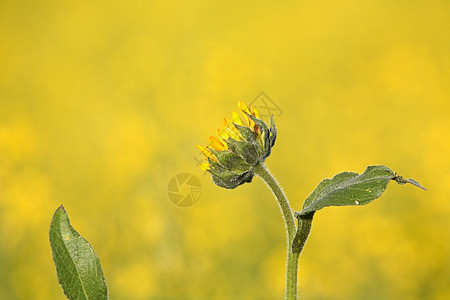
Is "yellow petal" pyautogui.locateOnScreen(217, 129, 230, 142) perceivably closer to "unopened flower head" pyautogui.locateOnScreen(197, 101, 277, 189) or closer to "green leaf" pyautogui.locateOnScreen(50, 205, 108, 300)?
"unopened flower head" pyautogui.locateOnScreen(197, 101, 277, 189)

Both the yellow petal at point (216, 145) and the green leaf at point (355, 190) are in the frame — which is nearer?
the green leaf at point (355, 190)

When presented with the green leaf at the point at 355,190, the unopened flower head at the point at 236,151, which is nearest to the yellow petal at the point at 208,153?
the unopened flower head at the point at 236,151

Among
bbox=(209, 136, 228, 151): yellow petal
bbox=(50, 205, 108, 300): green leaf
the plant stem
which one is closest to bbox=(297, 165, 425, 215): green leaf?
the plant stem

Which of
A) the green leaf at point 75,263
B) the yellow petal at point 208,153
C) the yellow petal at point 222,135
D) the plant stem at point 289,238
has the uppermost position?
the yellow petal at point 222,135

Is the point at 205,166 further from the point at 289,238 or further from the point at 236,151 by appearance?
the point at 289,238

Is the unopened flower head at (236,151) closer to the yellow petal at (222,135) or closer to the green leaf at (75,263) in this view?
the yellow petal at (222,135)

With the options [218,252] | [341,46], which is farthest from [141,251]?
[341,46]

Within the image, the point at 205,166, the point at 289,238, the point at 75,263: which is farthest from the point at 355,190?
the point at 75,263

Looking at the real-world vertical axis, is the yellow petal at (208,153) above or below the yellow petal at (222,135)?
below
